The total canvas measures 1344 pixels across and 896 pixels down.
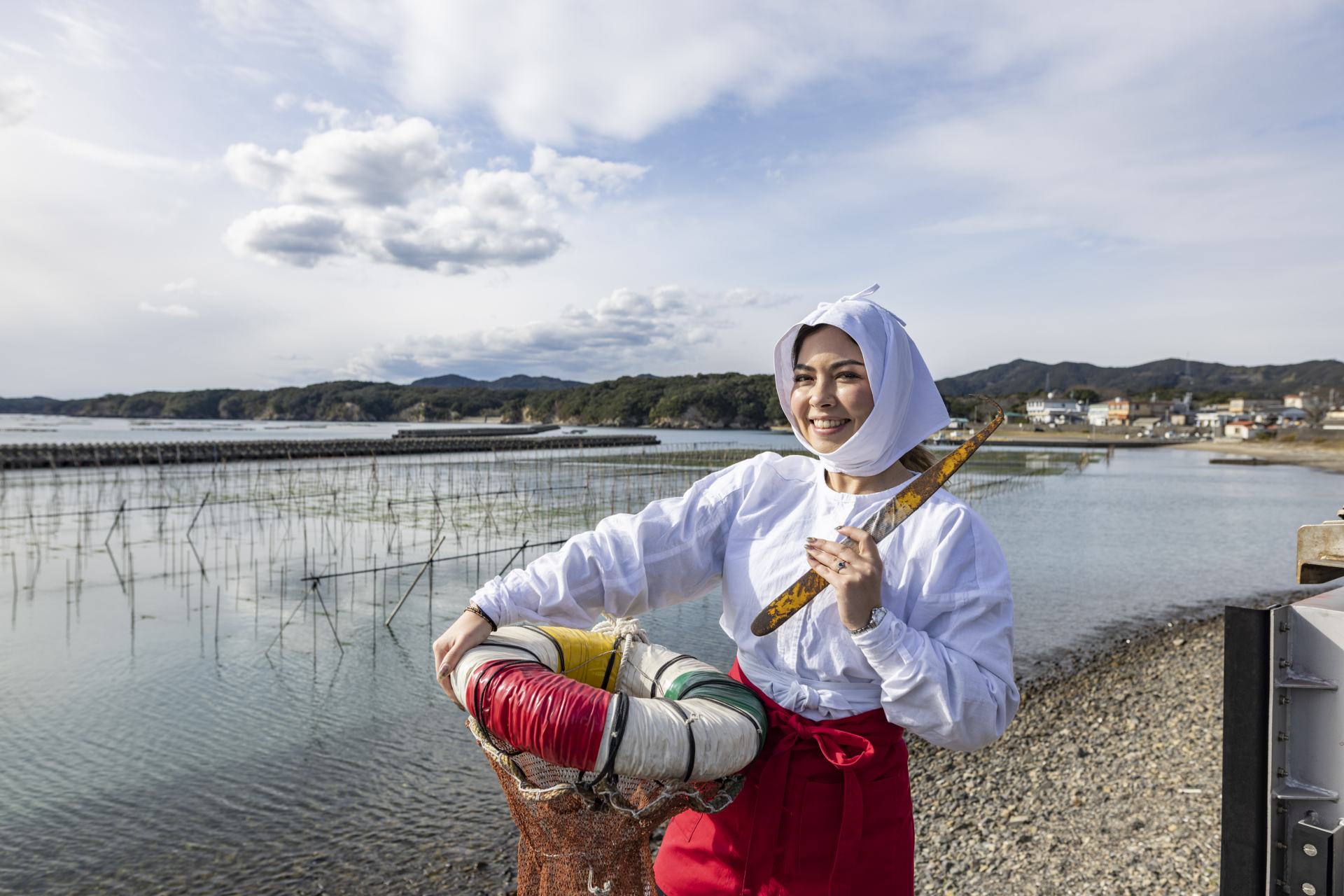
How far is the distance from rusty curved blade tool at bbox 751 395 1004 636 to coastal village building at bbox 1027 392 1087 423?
381ft

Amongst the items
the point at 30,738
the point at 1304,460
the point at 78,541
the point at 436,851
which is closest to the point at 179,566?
the point at 78,541

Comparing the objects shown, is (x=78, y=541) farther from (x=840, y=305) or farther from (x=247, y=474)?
(x=840, y=305)

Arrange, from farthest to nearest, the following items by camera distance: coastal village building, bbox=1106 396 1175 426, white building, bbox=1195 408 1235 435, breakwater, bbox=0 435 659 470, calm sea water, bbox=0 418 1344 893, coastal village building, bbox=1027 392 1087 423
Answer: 1. coastal village building, bbox=1027 392 1087 423
2. coastal village building, bbox=1106 396 1175 426
3. white building, bbox=1195 408 1235 435
4. breakwater, bbox=0 435 659 470
5. calm sea water, bbox=0 418 1344 893

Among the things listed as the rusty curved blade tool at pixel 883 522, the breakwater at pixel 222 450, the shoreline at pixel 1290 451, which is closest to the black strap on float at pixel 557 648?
the rusty curved blade tool at pixel 883 522

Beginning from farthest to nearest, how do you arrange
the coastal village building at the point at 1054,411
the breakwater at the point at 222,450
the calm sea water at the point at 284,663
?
the coastal village building at the point at 1054,411
the breakwater at the point at 222,450
the calm sea water at the point at 284,663

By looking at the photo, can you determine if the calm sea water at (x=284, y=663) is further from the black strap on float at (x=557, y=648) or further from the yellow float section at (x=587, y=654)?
the black strap on float at (x=557, y=648)

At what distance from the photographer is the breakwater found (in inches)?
1519

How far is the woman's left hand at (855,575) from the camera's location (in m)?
1.47

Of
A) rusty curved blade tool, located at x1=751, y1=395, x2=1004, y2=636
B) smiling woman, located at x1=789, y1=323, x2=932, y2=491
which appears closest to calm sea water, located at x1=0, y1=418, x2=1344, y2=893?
rusty curved blade tool, located at x1=751, y1=395, x2=1004, y2=636

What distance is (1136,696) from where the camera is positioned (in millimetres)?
8047

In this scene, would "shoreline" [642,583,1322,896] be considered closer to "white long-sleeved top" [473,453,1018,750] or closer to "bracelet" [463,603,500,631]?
"white long-sleeved top" [473,453,1018,750]

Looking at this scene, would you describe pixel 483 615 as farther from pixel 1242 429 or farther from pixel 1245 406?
pixel 1245 406

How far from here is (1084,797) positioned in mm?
5723

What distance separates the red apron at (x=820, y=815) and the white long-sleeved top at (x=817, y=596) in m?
0.06
